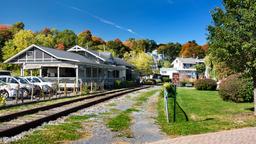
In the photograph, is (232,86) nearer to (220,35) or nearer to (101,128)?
(220,35)

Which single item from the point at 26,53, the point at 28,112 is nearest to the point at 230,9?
the point at 28,112

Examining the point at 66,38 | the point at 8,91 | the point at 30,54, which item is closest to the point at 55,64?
the point at 30,54

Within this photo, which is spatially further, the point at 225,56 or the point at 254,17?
the point at 225,56

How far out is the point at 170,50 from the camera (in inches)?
6885

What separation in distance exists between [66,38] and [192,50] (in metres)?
60.6

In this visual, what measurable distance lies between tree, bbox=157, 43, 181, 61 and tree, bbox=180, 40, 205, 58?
536cm

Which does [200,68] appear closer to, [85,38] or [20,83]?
[85,38]

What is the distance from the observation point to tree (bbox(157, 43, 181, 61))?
17250 centimetres

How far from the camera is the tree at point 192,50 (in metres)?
154

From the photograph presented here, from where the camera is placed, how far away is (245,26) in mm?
16656

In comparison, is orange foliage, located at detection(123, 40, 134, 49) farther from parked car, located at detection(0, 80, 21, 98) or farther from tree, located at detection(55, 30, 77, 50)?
parked car, located at detection(0, 80, 21, 98)

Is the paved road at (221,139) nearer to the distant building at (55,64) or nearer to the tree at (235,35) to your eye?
the tree at (235,35)

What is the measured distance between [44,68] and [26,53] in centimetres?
301

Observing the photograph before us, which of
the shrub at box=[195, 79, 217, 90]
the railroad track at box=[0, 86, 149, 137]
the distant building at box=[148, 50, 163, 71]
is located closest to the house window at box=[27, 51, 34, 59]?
the shrub at box=[195, 79, 217, 90]
